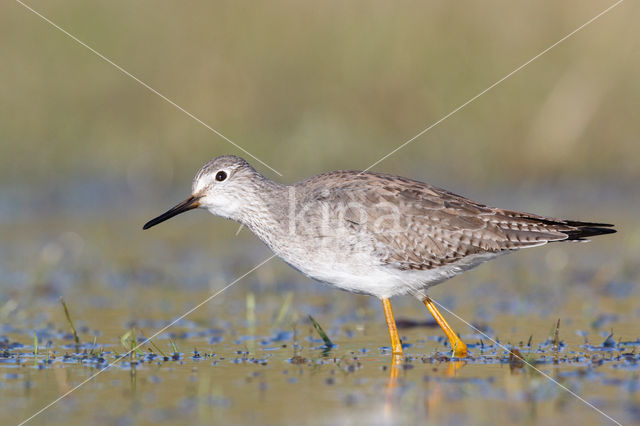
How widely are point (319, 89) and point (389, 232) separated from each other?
8920 millimetres

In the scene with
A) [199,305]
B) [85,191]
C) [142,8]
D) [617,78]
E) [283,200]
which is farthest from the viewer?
[142,8]

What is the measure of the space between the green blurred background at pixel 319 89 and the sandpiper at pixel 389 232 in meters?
7.13

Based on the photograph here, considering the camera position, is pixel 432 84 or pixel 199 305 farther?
pixel 432 84

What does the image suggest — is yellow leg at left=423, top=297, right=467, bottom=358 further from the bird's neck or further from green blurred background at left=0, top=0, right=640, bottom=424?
green blurred background at left=0, top=0, right=640, bottom=424

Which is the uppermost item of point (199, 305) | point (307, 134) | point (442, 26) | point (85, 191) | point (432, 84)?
point (442, 26)

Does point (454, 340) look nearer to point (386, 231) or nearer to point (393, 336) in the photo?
point (393, 336)

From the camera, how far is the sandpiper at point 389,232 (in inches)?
327

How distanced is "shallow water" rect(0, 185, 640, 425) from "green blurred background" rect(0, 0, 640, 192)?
2.12m

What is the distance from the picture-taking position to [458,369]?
7.38m

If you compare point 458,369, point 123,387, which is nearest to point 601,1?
point 458,369

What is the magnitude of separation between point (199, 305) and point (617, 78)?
381 inches

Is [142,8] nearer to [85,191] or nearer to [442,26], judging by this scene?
[85,191]

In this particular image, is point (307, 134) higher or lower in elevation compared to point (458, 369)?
higher

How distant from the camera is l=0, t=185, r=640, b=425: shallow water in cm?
619
